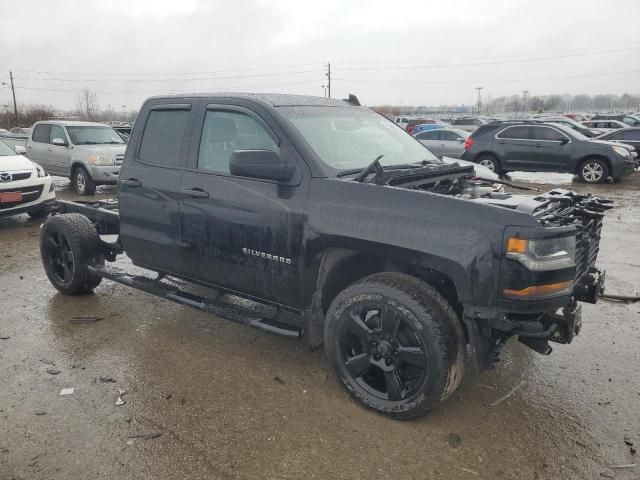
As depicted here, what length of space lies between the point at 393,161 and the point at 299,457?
2.16 metres

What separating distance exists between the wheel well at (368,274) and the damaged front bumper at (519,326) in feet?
0.94

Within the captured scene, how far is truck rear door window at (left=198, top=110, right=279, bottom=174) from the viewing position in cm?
365

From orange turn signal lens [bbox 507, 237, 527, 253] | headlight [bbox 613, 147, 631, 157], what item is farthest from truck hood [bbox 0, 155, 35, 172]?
headlight [bbox 613, 147, 631, 157]

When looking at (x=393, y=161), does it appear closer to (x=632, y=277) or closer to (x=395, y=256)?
(x=395, y=256)

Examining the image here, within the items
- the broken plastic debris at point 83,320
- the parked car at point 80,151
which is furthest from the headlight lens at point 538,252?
the parked car at point 80,151

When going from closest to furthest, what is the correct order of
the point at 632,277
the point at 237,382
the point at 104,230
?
the point at 237,382 → the point at 104,230 → the point at 632,277

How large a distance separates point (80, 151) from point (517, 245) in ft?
39.6

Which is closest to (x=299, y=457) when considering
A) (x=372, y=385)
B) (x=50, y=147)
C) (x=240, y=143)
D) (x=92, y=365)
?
(x=372, y=385)

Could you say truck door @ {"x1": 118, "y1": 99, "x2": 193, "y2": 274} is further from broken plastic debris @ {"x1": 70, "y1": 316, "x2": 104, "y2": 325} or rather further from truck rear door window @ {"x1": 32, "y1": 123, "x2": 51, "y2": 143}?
truck rear door window @ {"x1": 32, "y1": 123, "x2": 51, "y2": 143}

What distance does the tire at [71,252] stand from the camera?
4945 millimetres

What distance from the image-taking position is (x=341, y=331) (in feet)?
10.6

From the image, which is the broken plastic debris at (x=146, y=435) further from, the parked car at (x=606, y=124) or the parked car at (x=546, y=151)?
the parked car at (x=606, y=124)

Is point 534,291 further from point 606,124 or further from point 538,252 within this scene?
point 606,124

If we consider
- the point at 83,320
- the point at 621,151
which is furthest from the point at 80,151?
the point at 621,151
